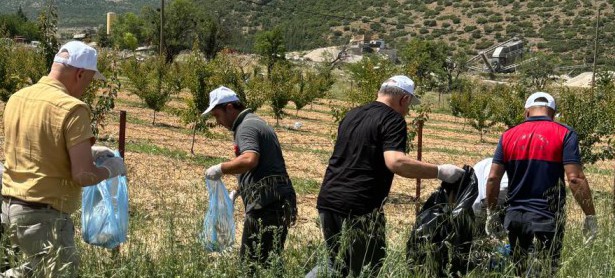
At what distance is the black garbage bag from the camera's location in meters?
3.90

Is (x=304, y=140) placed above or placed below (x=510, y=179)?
below

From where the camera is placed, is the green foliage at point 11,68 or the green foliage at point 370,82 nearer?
the green foliage at point 370,82

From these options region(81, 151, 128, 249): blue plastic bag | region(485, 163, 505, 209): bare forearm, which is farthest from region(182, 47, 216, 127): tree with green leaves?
region(485, 163, 505, 209): bare forearm

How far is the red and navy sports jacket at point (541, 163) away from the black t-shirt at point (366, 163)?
34.2 inches

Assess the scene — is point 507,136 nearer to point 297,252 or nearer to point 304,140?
point 297,252

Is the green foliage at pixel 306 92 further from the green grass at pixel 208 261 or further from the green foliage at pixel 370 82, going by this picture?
the green grass at pixel 208 261

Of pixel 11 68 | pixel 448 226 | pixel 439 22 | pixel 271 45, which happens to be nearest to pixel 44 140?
pixel 448 226

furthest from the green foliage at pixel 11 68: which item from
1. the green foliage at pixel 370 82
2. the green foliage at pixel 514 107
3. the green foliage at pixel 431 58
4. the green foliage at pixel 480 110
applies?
the green foliage at pixel 431 58

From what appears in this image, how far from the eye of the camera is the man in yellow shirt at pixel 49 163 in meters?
3.22

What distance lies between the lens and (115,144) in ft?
43.3

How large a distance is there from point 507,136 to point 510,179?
24 cm

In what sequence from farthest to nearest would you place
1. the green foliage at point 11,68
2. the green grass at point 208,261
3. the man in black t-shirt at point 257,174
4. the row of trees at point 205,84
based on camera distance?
the green foliage at point 11,68
the row of trees at point 205,84
the man in black t-shirt at point 257,174
the green grass at point 208,261

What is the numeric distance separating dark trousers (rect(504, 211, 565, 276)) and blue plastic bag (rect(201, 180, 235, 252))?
1.55m

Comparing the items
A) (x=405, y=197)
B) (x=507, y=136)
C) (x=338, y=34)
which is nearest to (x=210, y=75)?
(x=405, y=197)
